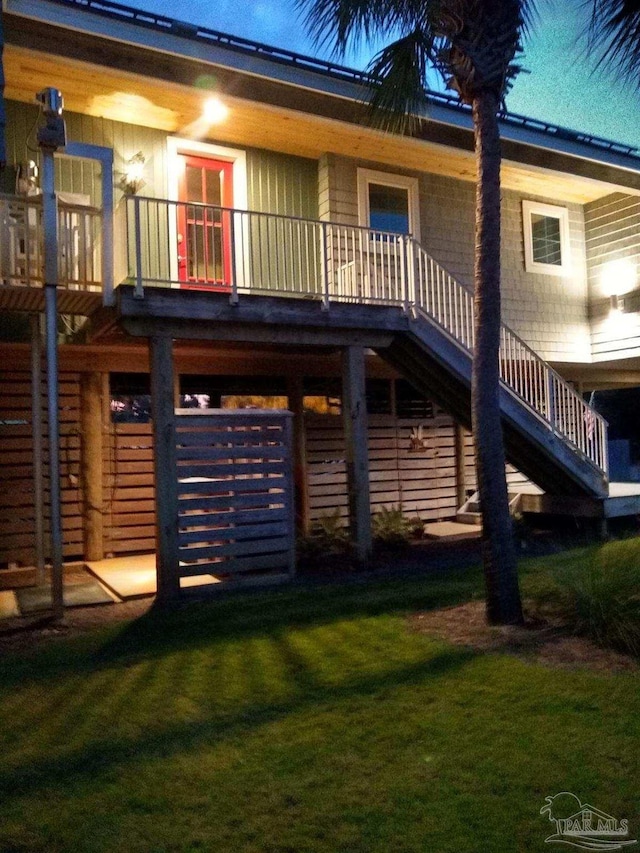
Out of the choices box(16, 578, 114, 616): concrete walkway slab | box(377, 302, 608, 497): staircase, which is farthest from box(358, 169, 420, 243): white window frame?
box(16, 578, 114, 616): concrete walkway slab

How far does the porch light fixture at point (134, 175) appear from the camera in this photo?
9.64 meters

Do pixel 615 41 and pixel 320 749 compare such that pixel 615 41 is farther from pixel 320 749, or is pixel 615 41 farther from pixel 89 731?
pixel 89 731

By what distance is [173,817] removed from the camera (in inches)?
128

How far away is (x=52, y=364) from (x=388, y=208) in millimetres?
6623

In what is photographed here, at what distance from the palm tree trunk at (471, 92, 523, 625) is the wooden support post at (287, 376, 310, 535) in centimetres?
560

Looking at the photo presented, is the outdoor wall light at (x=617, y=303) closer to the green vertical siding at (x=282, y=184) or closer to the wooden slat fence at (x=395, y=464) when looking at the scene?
the wooden slat fence at (x=395, y=464)

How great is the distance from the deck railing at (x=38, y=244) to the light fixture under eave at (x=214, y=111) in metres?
2.51

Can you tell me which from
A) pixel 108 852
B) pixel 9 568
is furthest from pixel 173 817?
pixel 9 568

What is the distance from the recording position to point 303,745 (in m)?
3.90

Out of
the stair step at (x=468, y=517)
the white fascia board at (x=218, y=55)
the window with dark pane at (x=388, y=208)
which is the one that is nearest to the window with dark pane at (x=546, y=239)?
the white fascia board at (x=218, y=55)

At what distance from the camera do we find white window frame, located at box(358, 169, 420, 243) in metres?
11.4

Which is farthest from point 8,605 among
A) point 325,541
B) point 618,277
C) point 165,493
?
point 618,277

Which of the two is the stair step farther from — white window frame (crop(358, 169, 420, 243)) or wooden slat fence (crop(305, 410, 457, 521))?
white window frame (crop(358, 169, 420, 243))

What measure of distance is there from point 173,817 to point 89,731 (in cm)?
119
